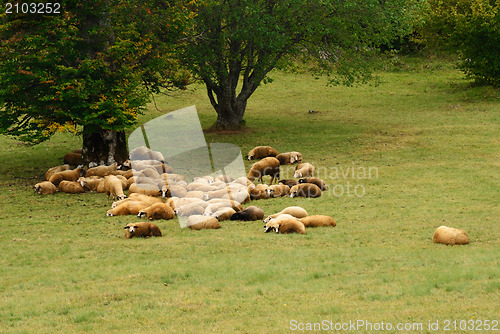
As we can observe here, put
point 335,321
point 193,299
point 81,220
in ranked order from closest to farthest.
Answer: point 335,321 < point 193,299 < point 81,220

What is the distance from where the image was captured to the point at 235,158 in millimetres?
24344

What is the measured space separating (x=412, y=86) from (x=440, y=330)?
1520 inches

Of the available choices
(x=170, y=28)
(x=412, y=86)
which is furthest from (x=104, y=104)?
(x=412, y=86)

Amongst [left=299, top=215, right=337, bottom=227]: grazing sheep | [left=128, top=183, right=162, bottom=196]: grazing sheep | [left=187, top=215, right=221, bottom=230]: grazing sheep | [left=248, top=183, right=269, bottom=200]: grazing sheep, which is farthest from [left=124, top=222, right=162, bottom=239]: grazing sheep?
[left=248, top=183, right=269, bottom=200]: grazing sheep

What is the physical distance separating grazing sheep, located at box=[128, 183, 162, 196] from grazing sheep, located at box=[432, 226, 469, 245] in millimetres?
8652

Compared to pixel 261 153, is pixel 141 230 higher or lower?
lower

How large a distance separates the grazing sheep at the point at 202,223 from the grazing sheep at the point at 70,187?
6.40 m

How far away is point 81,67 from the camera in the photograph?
1938cm

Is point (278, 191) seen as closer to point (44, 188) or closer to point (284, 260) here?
point (284, 260)

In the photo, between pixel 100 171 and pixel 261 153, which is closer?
pixel 100 171

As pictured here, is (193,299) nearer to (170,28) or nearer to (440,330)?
(440,330)

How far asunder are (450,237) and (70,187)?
1242cm

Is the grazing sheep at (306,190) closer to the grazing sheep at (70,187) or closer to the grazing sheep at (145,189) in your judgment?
the grazing sheep at (145,189)

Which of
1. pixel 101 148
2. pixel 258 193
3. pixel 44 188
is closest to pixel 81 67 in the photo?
pixel 101 148
